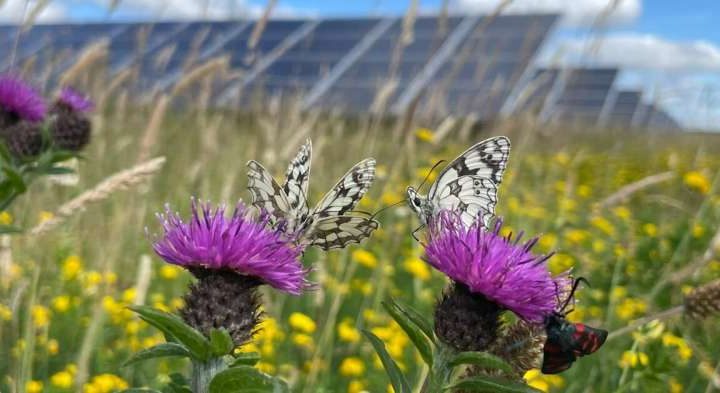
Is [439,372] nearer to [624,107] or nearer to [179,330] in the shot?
[179,330]

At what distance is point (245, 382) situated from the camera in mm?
1190

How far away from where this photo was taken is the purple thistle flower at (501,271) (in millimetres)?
1507

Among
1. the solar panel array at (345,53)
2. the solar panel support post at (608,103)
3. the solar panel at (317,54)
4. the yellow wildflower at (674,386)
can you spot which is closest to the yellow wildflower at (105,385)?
the yellow wildflower at (674,386)

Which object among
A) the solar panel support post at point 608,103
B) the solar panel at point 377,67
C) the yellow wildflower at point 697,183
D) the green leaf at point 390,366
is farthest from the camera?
the solar panel support post at point 608,103

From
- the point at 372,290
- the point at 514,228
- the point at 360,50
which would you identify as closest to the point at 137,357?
the point at 372,290

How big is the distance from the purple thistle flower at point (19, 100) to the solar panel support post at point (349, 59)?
8.76 m

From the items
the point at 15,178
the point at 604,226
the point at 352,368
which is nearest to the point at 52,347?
the point at 352,368

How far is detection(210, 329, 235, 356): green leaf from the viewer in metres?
1.27

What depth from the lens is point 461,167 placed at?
2039mm

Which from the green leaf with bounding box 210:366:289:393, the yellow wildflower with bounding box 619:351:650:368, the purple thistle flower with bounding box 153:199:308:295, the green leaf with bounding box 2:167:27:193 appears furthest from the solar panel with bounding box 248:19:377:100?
the green leaf with bounding box 210:366:289:393

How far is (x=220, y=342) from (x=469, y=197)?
998mm

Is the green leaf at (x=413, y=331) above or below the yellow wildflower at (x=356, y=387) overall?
above

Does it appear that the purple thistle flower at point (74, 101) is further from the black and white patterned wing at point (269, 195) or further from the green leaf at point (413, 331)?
the green leaf at point (413, 331)

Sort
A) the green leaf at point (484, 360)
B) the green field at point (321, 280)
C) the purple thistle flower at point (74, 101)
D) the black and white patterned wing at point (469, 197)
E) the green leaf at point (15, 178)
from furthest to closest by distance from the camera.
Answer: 1. the purple thistle flower at point (74, 101)
2. the green field at point (321, 280)
3. the black and white patterned wing at point (469, 197)
4. the green leaf at point (15, 178)
5. the green leaf at point (484, 360)
